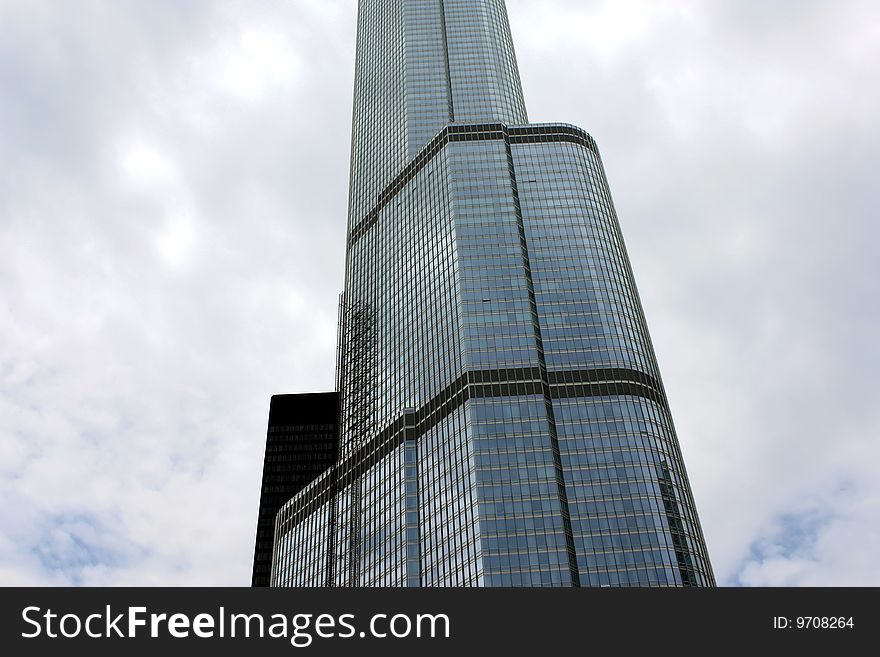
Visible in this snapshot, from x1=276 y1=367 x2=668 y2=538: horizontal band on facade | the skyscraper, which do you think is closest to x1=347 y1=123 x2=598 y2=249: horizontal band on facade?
the skyscraper

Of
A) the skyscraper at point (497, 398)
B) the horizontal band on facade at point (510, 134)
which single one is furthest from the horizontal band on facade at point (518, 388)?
the horizontal band on facade at point (510, 134)

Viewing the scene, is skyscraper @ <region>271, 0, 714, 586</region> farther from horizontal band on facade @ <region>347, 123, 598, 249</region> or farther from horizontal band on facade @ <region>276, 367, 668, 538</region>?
horizontal band on facade @ <region>347, 123, 598, 249</region>

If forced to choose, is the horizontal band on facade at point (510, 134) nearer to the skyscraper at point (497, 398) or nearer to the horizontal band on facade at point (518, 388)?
the skyscraper at point (497, 398)

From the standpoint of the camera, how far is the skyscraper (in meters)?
126

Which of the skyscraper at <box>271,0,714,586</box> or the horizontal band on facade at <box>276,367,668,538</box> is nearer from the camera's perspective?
the skyscraper at <box>271,0,714,586</box>

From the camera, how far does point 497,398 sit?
468 ft

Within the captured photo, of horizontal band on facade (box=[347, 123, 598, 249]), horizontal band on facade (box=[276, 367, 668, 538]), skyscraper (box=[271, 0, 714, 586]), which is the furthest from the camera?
horizontal band on facade (box=[347, 123, 598, 249])

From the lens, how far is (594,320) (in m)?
151

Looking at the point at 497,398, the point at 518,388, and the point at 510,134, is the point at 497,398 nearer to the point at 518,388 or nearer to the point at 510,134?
the point at 518,388

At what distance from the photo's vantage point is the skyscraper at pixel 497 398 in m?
126

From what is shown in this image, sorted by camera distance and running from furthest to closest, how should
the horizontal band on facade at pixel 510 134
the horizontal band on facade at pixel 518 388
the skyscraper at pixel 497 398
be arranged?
the horizontal band on facade at pixel 510 134
the horizontal band on facade at pixel 518 388
the skyscraper at pixel 497 398

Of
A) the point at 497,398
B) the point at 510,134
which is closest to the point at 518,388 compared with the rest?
the point at 497,398

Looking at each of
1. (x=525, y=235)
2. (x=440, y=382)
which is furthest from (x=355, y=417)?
(x=525, y=235)
